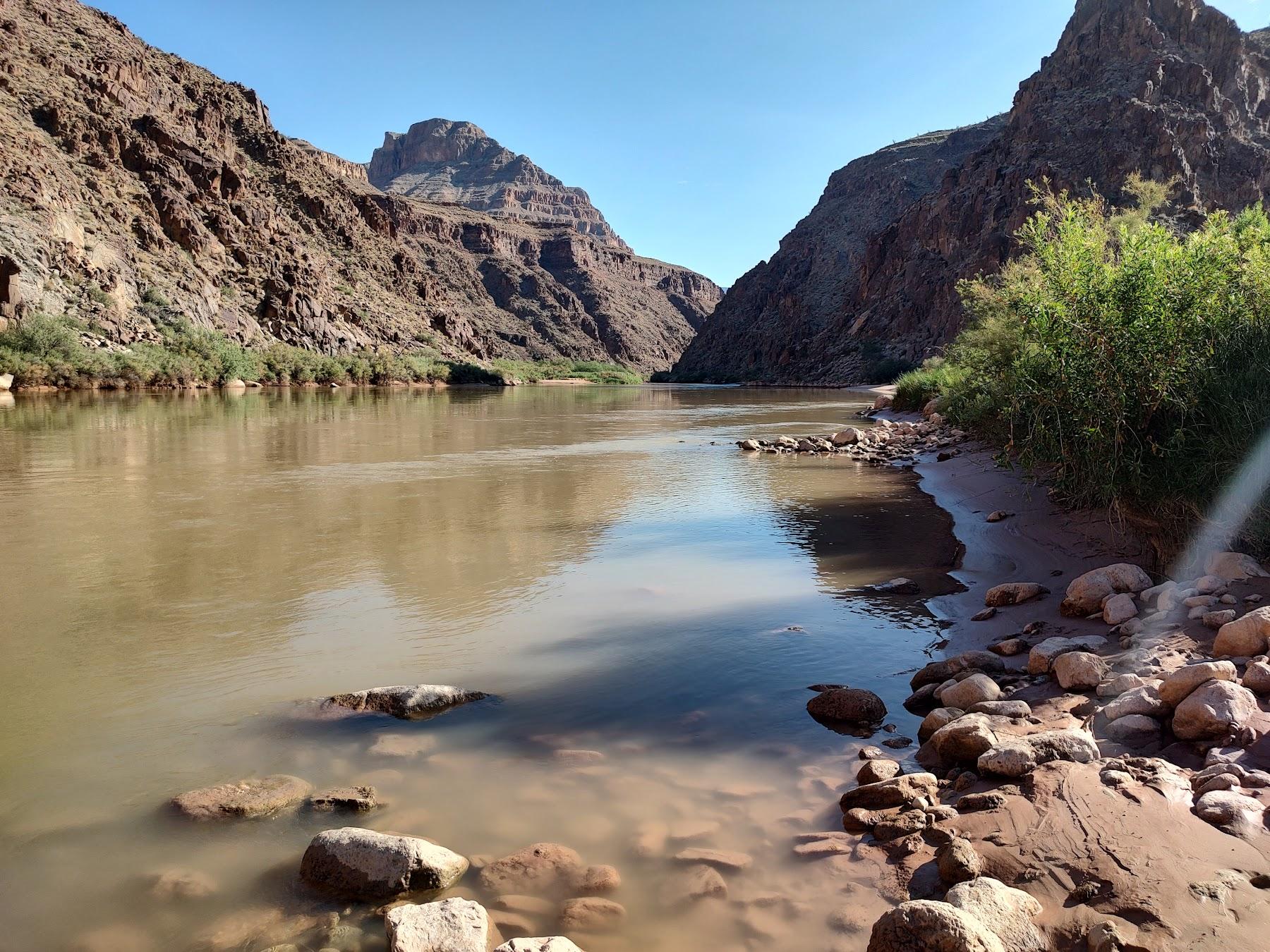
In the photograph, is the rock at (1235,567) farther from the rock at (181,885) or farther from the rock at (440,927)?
the rock at (181,885)

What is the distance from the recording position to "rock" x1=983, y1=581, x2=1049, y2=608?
282 inches

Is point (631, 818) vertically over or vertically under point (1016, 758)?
under

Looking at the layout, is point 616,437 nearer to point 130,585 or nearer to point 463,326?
point 130,585

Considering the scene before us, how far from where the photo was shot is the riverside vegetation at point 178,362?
3900 cm

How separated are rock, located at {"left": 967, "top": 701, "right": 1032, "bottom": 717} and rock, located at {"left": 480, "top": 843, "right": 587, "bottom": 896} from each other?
2478 millimetres

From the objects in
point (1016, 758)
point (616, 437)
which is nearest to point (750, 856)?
point (1016, 758)

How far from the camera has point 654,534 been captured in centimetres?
1069

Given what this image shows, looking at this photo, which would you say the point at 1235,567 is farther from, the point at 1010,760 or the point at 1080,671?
the point at 1010,760

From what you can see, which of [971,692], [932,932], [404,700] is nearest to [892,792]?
[932,932]

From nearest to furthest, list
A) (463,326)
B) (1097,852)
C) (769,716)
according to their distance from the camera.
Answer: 1. (1097,852)
2. (769,716)
3. (463,326)

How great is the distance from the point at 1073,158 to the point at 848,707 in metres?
74.5

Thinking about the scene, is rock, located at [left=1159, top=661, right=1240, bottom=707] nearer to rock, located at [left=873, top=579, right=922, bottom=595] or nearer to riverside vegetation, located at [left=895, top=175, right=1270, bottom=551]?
riverside vegetation, located at [left=895, top=175, right=1270, bottom=551]

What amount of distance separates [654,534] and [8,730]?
7112 mm

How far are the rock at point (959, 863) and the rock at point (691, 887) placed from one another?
0.85 m
